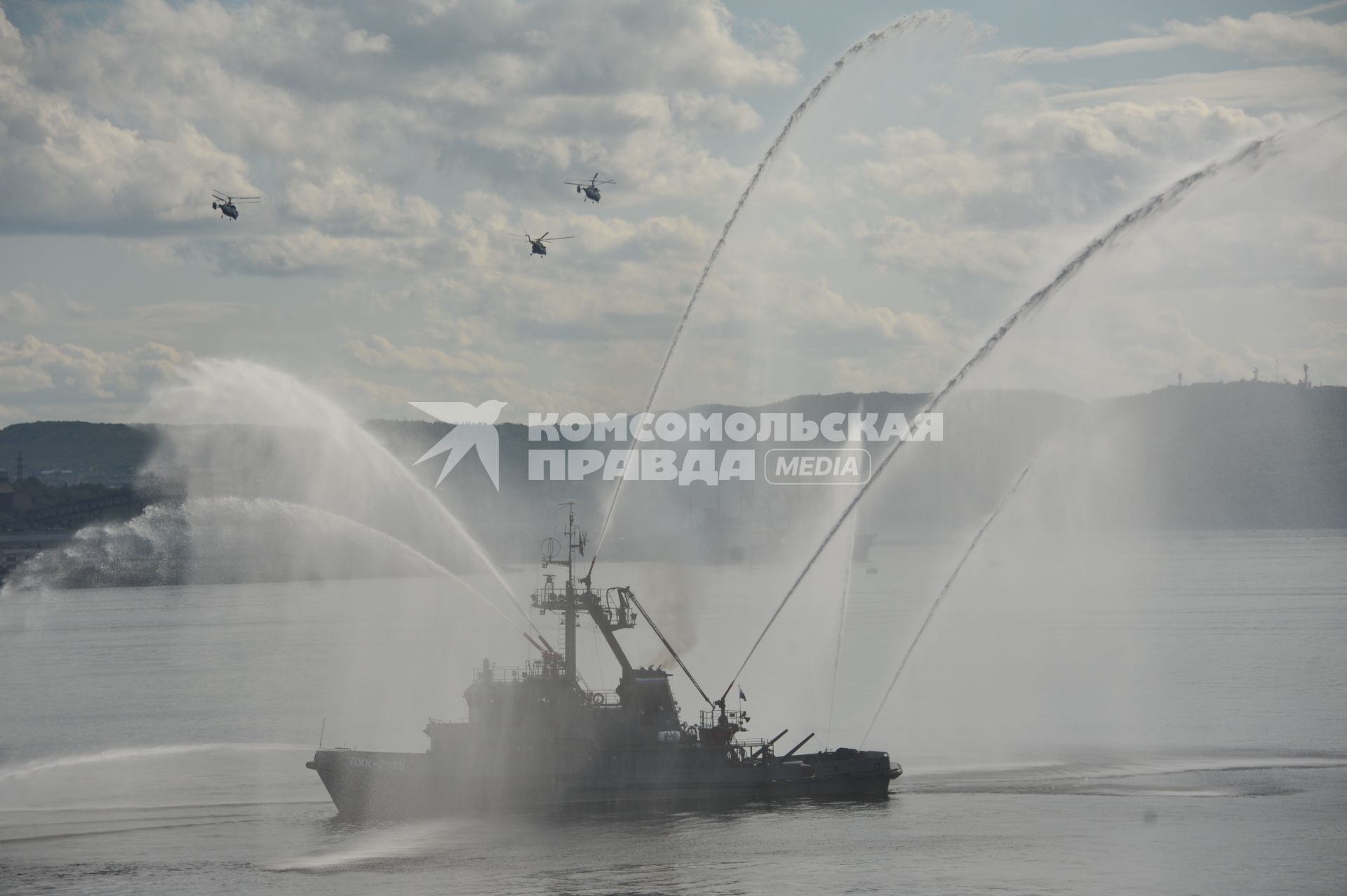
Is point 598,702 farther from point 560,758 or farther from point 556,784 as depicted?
point 556,784

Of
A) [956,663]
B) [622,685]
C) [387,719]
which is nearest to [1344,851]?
[622,685]

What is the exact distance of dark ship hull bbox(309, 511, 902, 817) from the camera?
160ft

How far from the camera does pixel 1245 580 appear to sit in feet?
541

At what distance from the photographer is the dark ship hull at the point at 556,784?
48.8 meters

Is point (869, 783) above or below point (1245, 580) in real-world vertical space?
below

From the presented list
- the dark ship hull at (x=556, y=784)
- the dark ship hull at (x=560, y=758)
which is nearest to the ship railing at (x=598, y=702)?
the dark ship hull at (x=560, y=758)

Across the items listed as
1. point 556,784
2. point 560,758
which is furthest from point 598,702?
point 556,784

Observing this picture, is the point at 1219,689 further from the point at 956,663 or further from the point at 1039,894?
the point at 1039,894

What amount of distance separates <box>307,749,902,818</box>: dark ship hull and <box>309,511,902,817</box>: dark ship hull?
0.03 m

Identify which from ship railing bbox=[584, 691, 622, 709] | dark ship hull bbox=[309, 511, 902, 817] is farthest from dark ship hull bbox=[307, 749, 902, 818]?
ship railing bbox=[584, 691, 622, 709]

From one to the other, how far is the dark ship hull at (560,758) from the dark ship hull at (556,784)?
1.4 inches

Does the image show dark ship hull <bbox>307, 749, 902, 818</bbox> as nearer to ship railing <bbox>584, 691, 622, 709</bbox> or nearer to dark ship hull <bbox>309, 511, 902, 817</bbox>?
dark ship hull <bbox>309, 511, 902, 817</bbox>

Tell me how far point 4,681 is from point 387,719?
37809 mm

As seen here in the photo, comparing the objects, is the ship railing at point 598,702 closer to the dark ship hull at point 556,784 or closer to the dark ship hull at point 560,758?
the dark ship hull at point 560,758
